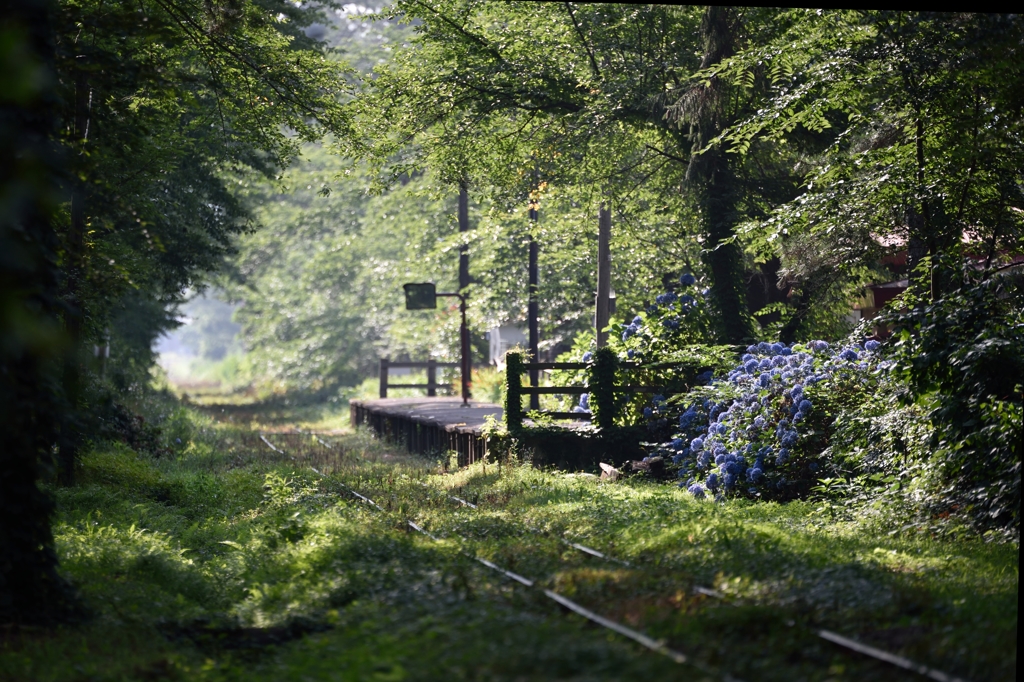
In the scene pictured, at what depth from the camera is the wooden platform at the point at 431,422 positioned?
65.8 ft

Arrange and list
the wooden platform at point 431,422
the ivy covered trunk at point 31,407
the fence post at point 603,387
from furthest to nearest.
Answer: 1. the wooden platform at point 431,422
2. the fence post at point 603,387
3. the ivy covered trunk at point 31,407

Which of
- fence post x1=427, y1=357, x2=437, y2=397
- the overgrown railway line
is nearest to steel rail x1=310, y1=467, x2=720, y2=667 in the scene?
the overgrown railway line

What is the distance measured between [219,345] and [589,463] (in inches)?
4099

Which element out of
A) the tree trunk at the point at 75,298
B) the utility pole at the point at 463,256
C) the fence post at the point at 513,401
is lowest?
the fence post at the point at 513,401

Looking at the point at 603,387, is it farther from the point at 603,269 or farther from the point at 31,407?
the point at 31,407

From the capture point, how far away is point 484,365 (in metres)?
40.1

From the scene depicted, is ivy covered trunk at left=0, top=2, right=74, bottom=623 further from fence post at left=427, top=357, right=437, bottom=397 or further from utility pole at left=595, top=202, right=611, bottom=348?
fence post at left=427, top=357, right=437, bottom=397

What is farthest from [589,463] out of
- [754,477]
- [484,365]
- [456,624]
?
[484,365]

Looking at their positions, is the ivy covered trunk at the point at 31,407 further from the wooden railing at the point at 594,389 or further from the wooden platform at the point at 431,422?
the wooden platform at the point at 431,422

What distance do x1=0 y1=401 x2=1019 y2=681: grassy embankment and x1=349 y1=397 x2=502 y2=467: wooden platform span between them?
6181mm

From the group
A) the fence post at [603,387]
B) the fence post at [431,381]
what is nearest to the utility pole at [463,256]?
the fence post at [431,381]

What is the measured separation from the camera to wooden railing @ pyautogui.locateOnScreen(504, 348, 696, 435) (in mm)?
17828

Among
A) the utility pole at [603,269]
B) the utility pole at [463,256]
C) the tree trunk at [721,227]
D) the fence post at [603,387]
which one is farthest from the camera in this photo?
the utility pole at [463,256]

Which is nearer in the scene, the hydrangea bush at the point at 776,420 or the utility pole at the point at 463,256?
the hydrangea bush at the point at 776,420
